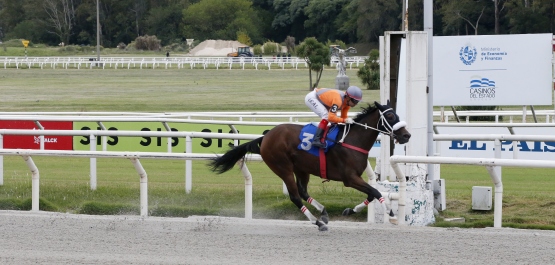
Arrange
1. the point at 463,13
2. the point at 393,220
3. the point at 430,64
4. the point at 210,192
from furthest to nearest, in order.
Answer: the point at 463,13 < the point at 210,192 < the point at 430,64 < the point at 393,220

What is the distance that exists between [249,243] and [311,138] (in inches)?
41.0

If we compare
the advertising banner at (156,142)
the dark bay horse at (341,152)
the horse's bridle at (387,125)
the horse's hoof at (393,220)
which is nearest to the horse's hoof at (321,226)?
the dark bay horse at (341,152)

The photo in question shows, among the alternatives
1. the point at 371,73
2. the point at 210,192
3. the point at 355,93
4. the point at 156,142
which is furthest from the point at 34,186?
the point at 371,73

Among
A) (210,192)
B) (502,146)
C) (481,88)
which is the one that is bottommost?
(210,192)

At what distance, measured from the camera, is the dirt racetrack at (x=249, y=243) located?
212 inches

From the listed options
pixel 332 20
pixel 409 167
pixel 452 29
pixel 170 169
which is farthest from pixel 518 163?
pixel 332 20

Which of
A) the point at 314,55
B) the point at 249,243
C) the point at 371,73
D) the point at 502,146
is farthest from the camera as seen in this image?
the point at 314,55

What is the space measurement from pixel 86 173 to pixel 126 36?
65.5 metres

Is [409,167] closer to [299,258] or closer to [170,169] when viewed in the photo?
[299,258]

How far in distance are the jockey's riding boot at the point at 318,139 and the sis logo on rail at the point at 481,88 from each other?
7.51 meters

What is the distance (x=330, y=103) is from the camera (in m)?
6.58

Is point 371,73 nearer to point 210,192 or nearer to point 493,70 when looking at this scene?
point 493,70

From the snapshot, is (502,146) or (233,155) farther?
(502,146)

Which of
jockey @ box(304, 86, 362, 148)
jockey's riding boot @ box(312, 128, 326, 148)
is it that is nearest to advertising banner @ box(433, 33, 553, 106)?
jockey @ box(304, 86, 362, 148)
